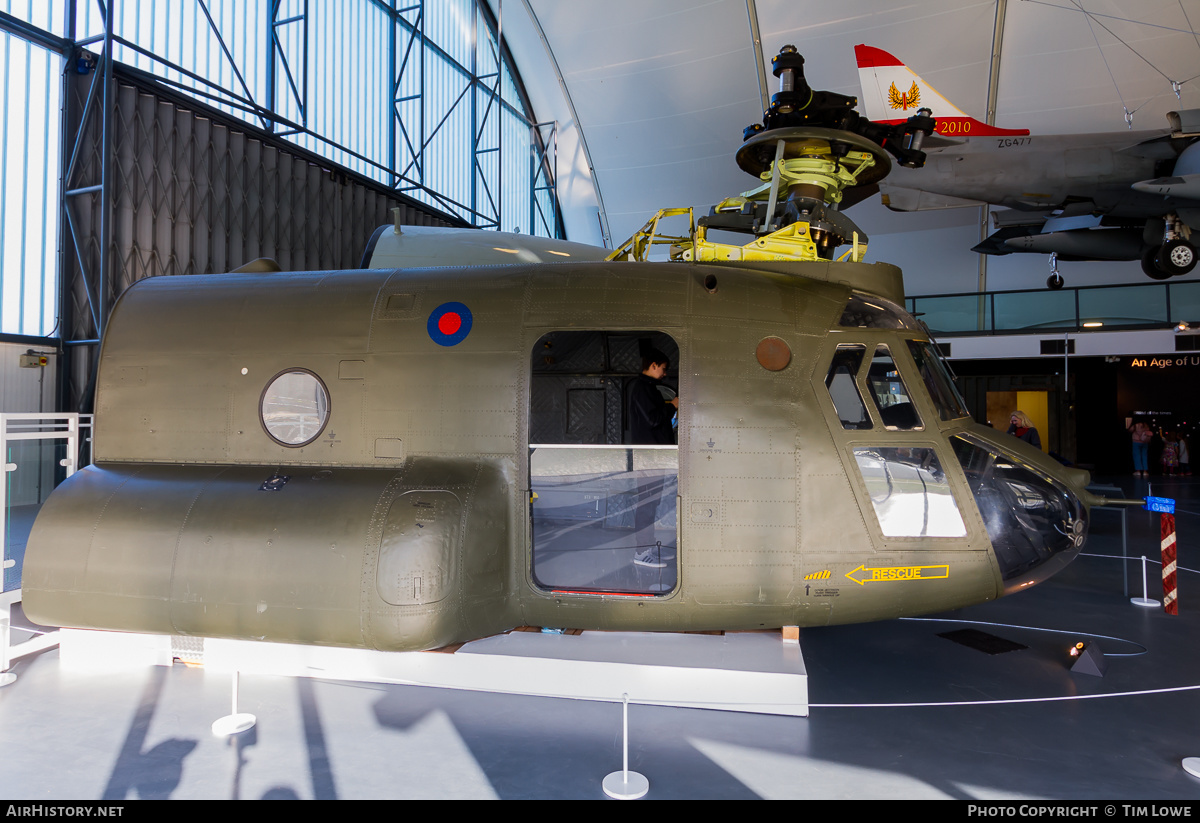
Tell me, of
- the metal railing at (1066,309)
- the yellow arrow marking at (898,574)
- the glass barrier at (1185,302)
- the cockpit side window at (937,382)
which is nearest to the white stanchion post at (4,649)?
the yellow arrow marking at (898,574)

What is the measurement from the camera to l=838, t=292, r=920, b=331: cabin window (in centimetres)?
518

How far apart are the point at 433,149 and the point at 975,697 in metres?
21.6

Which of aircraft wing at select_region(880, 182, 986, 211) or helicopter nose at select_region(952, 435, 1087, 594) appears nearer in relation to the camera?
helicopter nose at select_region(952, 435, 1087, 594)

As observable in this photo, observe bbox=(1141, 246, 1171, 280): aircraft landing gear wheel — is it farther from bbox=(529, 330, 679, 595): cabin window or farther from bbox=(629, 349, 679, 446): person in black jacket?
bbox=(629, 349, 679, 446): person in black jacket

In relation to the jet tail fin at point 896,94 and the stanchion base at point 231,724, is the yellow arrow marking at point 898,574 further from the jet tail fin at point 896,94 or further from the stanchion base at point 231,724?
the jet tail fin at point 896,94

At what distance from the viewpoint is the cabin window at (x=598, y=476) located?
5367mm

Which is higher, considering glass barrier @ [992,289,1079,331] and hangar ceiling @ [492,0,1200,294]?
hangar ceiling @ [492,0,1200,294]

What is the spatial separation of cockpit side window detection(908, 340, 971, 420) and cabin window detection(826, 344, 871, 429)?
498 millimetres

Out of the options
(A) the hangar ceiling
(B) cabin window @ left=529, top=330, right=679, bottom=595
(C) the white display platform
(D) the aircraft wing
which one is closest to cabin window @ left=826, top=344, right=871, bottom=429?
(B) cabin window @ left=529, top=330, right=679, bottom=595

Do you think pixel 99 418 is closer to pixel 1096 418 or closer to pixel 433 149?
pixel 433 149

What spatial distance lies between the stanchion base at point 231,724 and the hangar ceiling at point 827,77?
21.7 metres

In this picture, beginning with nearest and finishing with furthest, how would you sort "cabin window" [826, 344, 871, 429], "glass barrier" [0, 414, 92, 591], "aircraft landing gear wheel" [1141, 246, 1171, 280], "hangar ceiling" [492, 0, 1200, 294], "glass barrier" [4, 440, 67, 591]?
1. "cabin window" [826, 344, 871, 429]
2. "glass barrier" [0, 414, 92, 591]
3. "glass barrier" [4, 440, 67, 591]
4. "aircraft landing gear wheel" [1141, 246, 1171, 280]
5. "hangar ceiling" [492, 0, 1200, 294]

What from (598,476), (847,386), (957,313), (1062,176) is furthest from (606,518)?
(957,313)

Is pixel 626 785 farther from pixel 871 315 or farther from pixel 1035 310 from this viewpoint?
pixel 1035 310
